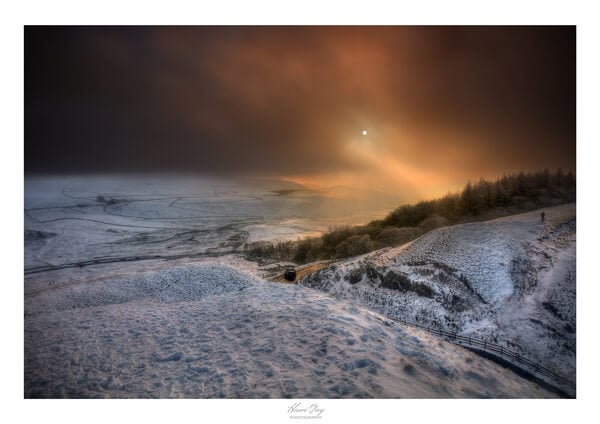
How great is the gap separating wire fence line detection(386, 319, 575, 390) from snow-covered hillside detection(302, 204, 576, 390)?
0.13m

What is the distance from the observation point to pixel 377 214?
1272 cm

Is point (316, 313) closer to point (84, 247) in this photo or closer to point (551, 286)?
point (551, 286)

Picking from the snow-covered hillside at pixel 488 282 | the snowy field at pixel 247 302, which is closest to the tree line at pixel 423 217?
the snowy field at pixel 247 302

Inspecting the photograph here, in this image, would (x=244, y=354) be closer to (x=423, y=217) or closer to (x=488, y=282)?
Answer: (x=488, y=282)

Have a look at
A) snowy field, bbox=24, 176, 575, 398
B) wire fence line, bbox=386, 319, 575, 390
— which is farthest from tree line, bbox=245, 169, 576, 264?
wire fence line, bbox=386, 319, 575, 390

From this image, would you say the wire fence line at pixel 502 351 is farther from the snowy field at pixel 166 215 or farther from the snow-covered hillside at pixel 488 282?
the snowy field at pixel 166 215

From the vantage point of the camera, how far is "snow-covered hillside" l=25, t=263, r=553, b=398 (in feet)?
13.6

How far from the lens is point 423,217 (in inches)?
548

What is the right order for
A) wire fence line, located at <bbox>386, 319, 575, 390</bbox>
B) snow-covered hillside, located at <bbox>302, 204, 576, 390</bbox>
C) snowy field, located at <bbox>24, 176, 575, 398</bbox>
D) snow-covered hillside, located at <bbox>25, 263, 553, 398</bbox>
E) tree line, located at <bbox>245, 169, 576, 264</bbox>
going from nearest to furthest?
snow-covered hillside, located at <bbox>25, 263, 553, 398</bbox> < snowy field, located at <bbox>24, 176, 575, 398</bbox> < wire fence line, located at <bbox>386, 319, 575, 390</bbox> < snow-covered hillside, located at <bbox>302, 204, 576, 390</bbox> < tree line, located at <bbox>245, 169, 576, 264</bbox>

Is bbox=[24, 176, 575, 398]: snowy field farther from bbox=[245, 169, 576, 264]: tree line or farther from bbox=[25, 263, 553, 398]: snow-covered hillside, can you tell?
bbox=[245, 169, 576, 264]: tree line

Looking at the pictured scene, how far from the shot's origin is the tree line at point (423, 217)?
12242 mm

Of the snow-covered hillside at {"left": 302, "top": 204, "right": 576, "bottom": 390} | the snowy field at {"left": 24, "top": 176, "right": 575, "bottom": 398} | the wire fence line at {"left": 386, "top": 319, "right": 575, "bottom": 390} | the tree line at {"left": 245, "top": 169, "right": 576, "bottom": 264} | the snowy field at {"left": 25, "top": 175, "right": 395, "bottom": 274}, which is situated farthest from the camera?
the tree line at {"left": 245, "top": 169, "right": 576, "bottom": 264}

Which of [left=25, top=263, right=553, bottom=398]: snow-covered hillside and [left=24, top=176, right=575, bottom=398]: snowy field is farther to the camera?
[left=24, top=176, right=575, bottom=398]: snowy field
